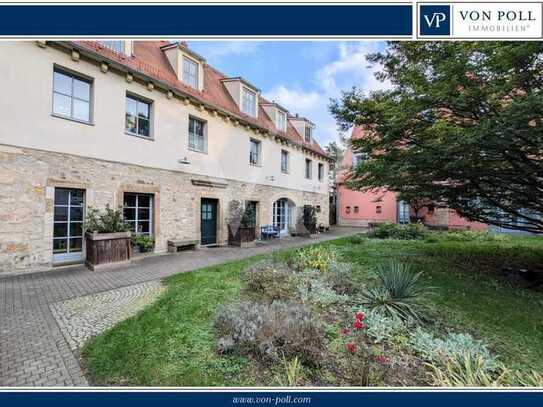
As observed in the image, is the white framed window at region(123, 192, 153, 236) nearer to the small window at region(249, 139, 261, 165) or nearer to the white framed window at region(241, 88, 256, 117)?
the small window at region(249, 139, 261, 165)

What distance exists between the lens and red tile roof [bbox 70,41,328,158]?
7.78 metres

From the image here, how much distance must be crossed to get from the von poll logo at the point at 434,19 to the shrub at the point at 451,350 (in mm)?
3328

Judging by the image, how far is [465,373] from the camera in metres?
2.38

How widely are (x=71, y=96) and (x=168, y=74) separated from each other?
359 centimetres

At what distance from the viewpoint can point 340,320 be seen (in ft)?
11.5

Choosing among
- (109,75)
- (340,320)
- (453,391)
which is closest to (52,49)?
(109,75)

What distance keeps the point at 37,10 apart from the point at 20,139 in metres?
4.61

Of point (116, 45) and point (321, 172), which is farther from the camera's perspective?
point (321, 172)

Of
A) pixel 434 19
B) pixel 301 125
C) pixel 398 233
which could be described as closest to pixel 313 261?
pixel 434 19

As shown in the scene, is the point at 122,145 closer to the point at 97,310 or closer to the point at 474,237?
the point at 97,310

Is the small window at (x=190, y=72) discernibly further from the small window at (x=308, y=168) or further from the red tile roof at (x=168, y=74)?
the small window at (x=308, y=168)

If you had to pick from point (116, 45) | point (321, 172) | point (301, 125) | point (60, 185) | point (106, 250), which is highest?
point (301, 125)

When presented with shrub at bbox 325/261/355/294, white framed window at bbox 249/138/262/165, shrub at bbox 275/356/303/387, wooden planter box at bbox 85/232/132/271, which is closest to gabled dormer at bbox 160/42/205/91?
white framed window at bbox 249/138/262/165
